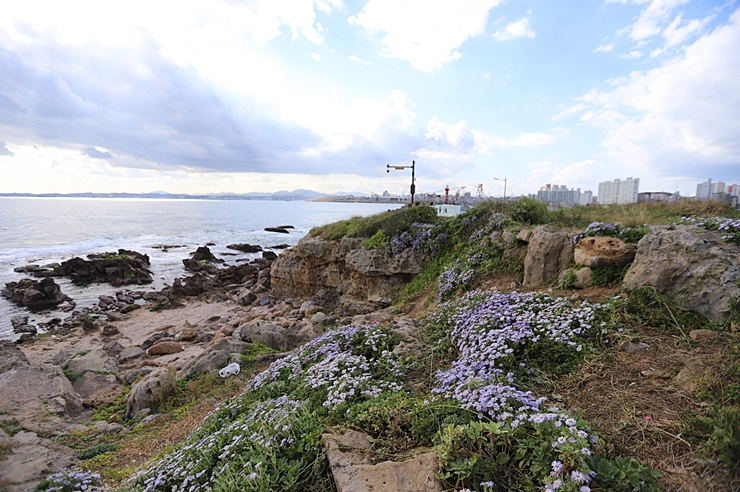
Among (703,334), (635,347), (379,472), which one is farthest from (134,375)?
(703,334)

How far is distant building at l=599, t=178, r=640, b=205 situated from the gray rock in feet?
50.5

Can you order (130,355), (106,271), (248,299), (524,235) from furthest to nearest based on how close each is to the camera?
(106,271)
(248,299)
(130,355)
(524,235)

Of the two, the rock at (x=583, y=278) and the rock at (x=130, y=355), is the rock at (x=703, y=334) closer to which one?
the rock at (x=583, y=278)

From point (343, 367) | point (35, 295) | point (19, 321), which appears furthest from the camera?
point (35, 295)

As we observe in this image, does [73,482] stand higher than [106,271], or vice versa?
[73,482]

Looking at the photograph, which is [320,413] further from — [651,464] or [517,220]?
[517,220]

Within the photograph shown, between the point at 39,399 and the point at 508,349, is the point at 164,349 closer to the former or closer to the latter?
the point at 39,399

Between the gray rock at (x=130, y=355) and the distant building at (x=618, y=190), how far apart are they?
15401 millimetres

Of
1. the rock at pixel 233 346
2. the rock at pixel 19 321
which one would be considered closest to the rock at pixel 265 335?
the rock at pixel 233 346

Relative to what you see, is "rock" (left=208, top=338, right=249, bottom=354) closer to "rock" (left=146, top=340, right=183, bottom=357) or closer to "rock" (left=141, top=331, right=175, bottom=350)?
"rock" (left=146, top=340, right=183, bottom=357)

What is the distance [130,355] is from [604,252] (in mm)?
12777

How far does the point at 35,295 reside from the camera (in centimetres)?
1958

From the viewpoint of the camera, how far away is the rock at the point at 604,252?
5086 millimetres

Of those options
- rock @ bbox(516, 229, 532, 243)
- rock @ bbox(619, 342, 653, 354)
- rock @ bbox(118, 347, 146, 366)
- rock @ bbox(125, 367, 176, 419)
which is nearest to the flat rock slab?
rock @ bbox(619, 342, 653, 354)
